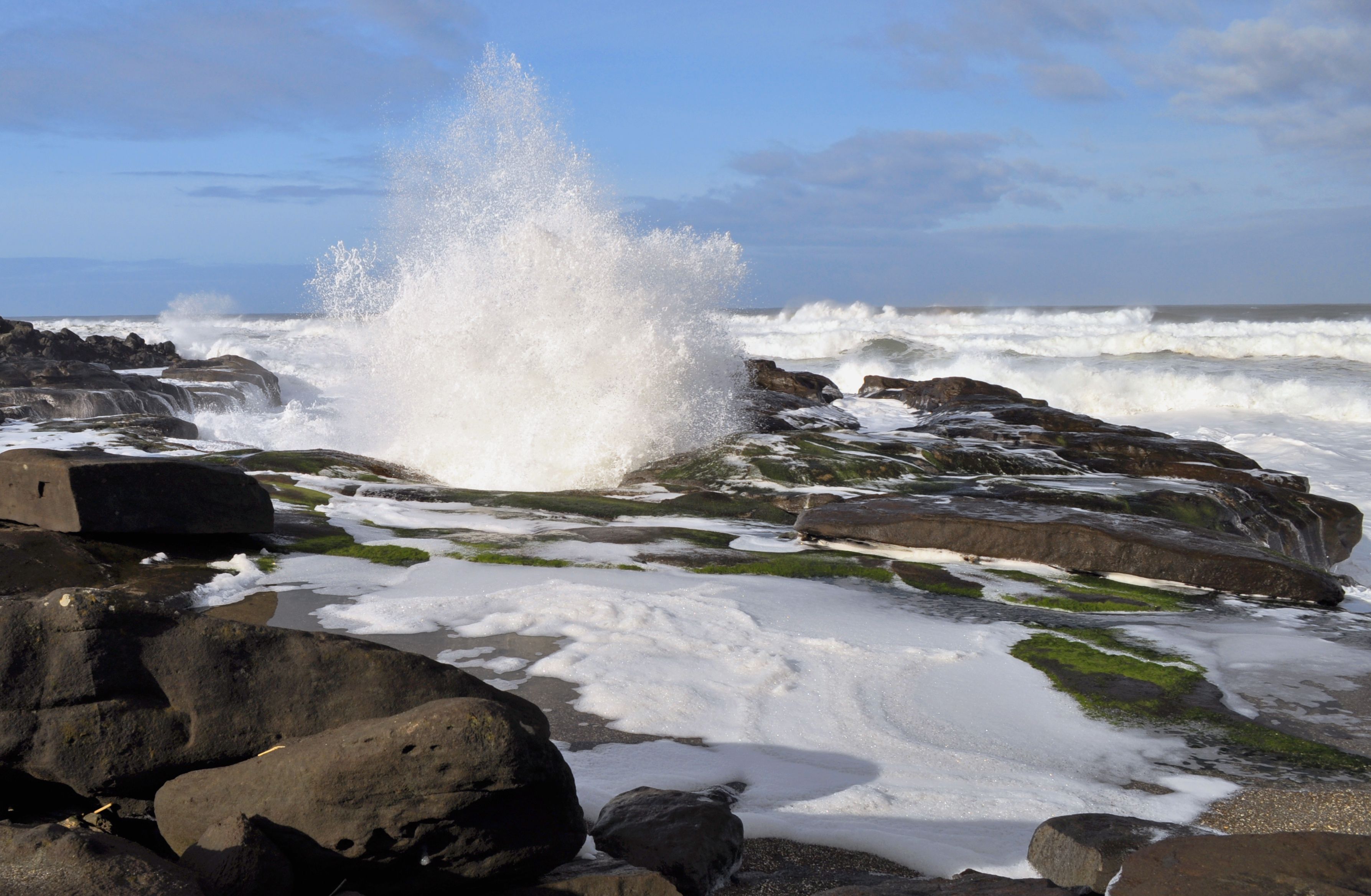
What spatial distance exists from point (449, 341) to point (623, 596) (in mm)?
7432

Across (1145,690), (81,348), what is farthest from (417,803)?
(81,348)

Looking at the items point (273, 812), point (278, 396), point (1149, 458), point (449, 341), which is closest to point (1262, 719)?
point (273, 812)

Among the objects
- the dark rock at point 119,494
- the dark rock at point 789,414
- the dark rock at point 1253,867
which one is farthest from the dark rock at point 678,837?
the dark rock at point 789,414

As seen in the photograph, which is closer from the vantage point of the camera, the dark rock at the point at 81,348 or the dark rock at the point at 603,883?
the dark rock at the point at 603,883

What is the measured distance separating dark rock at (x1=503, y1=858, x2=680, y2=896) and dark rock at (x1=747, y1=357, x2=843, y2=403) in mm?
14492

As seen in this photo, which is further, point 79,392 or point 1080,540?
point 79,392

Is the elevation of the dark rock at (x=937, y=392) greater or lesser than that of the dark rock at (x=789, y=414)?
greater

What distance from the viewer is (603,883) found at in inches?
94.9

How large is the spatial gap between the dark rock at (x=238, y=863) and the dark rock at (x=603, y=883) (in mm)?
552

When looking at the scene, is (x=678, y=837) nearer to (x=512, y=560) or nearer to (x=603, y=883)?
(x=603, y=883)

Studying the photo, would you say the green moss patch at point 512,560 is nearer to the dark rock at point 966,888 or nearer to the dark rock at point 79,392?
the dark rock at point 966,888

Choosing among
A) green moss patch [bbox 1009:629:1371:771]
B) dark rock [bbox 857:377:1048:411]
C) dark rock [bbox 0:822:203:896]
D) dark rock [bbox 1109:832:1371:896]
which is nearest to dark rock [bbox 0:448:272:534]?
dark rock [bbox 0:822:203:896]

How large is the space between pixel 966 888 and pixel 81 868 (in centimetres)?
200

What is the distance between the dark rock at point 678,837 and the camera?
8.38ft
